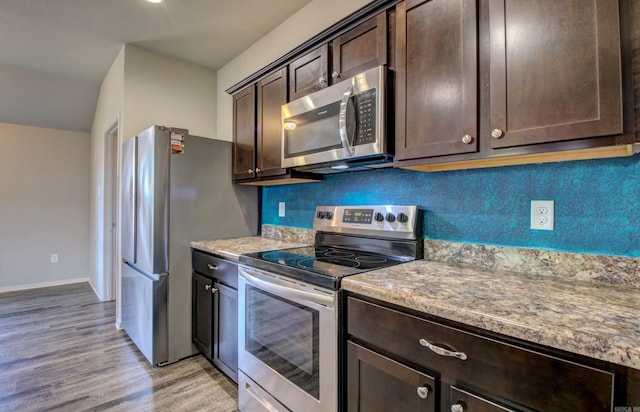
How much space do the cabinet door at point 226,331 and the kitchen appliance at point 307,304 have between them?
5.5 inches

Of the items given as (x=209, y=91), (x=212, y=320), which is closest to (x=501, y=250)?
(x=212, y=320)

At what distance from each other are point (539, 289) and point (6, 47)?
4490 mm

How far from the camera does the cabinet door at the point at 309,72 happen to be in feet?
5.76

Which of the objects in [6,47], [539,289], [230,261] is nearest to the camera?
[539,289]

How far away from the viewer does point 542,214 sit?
1.26m

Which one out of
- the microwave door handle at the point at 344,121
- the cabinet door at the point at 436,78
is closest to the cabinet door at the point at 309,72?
the microwave door handle at the point at 344,121

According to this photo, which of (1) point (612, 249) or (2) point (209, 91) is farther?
(2) point (209, 91)

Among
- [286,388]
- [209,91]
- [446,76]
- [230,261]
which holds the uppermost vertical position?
[209,91]

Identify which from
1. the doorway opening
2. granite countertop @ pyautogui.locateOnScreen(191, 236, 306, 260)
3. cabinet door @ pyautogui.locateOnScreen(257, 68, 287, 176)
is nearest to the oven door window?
granite countertop @ pyautogui.locateOnScreen(191, 236, 306, 260)

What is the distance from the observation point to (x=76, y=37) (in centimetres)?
272

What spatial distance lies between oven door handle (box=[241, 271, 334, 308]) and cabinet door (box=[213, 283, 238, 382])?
0.29 m

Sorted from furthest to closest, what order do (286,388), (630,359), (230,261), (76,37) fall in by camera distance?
(76,37)
(230,261)
(286,388)
(630,359)

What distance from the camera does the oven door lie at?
126 cm

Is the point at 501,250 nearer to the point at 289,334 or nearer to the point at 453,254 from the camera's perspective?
the point at 453,254
